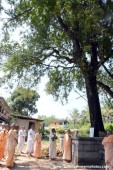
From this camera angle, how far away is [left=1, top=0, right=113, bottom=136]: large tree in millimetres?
11102

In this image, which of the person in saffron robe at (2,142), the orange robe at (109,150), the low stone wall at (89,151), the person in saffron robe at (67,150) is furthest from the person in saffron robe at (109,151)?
the person in saffron robe at (2,142)

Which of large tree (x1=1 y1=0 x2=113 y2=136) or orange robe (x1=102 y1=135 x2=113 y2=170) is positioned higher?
large tree (x1=1 y1=0 x2=113 y2=136)

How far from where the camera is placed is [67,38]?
14.4m

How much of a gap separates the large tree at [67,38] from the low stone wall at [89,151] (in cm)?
136

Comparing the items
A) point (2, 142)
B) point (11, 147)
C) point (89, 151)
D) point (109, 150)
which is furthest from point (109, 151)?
point (2, 142)

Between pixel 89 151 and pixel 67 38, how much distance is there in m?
6.54

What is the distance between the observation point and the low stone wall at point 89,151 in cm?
1106

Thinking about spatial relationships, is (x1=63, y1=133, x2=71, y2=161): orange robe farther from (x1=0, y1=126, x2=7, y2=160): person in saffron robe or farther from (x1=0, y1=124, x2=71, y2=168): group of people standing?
(x1=0, y1=126, x2=7, y2=160): person in saffron robe

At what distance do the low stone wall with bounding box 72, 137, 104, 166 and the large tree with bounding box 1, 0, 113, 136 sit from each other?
136 centimetres

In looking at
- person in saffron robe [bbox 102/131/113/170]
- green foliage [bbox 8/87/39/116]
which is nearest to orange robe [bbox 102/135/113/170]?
person in saffron robe [bbox 102/131/113/170]

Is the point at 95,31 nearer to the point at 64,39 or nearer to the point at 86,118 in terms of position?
the point at 64,39

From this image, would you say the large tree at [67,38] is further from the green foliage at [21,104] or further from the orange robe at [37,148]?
the green foliage at [21,104]

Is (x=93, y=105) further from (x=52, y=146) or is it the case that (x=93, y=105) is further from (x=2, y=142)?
(x=2, y=142)

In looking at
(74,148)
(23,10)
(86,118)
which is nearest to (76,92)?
(74,148)
